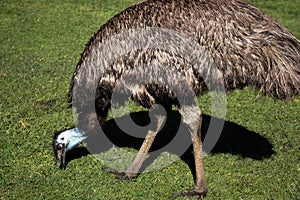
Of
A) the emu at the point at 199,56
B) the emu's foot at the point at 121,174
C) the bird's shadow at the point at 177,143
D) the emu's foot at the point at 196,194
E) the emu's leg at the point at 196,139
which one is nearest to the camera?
the emu at the point at 199,56

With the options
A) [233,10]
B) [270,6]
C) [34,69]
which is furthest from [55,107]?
[270,6]

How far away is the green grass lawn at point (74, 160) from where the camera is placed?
14.3 ft

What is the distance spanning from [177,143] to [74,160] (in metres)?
1.11

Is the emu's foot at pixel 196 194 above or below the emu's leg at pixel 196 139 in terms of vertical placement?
below

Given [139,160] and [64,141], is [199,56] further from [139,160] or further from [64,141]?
[64,141]

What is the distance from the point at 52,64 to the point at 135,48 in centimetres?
351

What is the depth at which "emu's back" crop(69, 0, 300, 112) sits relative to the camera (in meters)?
3.75

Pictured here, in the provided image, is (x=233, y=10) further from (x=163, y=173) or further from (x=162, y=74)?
(x=163, y=173)

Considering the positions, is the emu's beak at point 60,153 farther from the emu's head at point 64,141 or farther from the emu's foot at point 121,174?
the emu's foot at point 121,174

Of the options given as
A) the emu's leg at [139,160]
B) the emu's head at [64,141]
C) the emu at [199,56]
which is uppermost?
the emu at [199,56]

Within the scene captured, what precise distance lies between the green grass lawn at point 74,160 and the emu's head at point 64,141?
21cm

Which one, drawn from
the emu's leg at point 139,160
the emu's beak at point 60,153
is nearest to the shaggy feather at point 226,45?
the emu's leg at point 139,160

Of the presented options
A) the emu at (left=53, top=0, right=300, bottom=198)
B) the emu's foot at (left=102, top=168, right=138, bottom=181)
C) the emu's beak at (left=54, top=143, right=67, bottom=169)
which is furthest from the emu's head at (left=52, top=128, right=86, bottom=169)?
the emu at (left=53, top=0, right=300, bottom=198)

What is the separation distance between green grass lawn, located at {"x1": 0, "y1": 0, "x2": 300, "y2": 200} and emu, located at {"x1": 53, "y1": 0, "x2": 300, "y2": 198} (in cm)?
70
